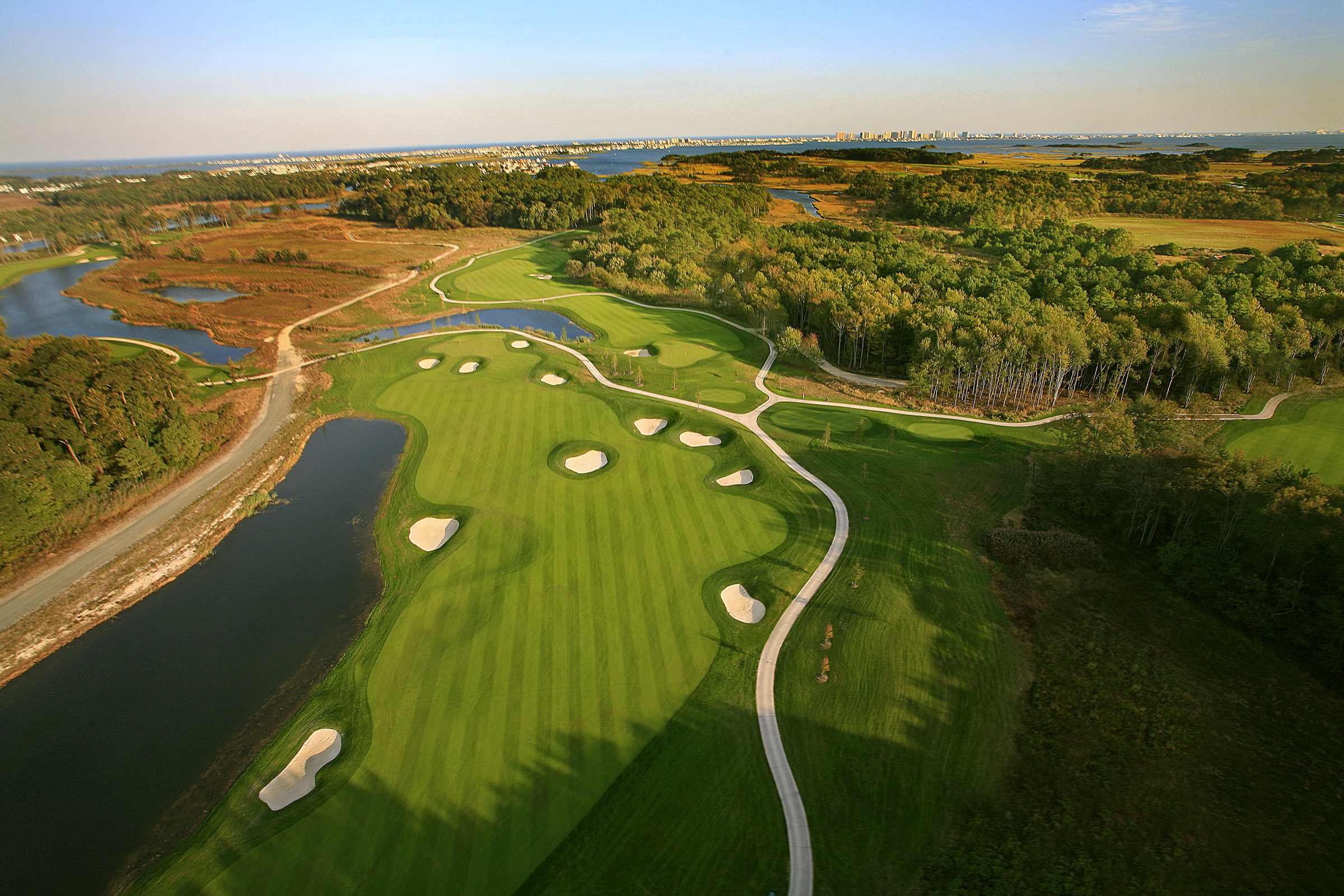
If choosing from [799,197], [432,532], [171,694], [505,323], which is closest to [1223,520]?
[432,532]

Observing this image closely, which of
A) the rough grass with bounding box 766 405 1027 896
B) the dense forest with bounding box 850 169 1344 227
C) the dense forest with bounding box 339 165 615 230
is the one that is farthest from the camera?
the dense forest with bounding box 339 165 615 230

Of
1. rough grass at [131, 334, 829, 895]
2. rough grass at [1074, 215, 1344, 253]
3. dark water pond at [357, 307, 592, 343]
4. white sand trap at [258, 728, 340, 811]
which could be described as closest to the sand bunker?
rough grass at [131, 334, 829, 895]

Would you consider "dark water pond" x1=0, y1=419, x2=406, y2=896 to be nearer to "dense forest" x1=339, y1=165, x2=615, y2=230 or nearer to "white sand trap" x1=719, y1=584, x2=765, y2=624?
"white sand trap" x1=719, y1=584, x2=765, y2=624

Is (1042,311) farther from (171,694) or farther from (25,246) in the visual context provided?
(25,246)

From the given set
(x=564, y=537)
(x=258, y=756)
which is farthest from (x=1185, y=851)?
(x=258, y=756)

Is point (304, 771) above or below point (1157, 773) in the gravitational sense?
below
